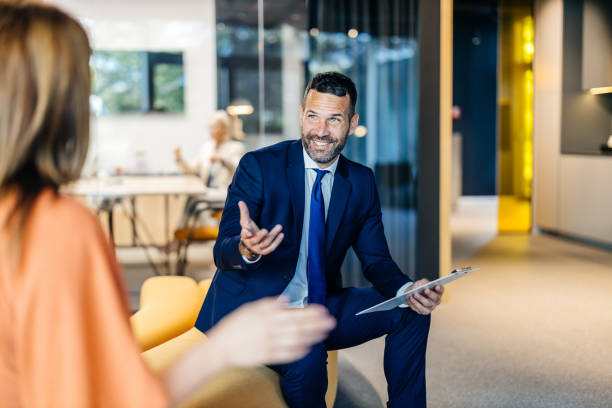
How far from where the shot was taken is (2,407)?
0.83m

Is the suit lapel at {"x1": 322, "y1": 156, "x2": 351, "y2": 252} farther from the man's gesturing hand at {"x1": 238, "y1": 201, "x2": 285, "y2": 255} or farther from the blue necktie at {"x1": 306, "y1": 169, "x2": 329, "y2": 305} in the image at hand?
the man's gesturing hand at {"x1": 238, "y1": 201, "x2": 285, "y2": 255}

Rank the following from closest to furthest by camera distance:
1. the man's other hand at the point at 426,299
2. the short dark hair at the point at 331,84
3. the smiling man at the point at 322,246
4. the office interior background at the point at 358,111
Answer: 1. the man's other hand at the point at 426,299
2. the smiling man at the point at 322,246
3. the short dark hair at the point at 331,84
4. the office interior background at the point at 358,111

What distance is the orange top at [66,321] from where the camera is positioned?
2.53 ft

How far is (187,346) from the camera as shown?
2.29 meters

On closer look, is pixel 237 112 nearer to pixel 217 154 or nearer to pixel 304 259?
pixel 217 154

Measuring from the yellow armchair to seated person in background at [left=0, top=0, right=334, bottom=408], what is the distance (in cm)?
55

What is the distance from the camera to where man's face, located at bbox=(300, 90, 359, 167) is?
8.21 feet

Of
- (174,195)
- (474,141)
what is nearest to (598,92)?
(174,195)

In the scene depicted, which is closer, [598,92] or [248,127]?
[248,127]

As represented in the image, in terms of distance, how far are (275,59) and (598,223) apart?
436 centimetres

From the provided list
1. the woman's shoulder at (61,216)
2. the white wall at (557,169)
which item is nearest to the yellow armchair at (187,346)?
the woman's shoulder at (61,216)

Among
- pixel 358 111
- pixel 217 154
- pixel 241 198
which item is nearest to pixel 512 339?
pixel 358 111

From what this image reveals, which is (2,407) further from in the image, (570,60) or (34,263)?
(570,60)

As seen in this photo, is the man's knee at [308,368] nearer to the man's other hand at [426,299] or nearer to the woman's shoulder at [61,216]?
the man's other hand at [426,299]
